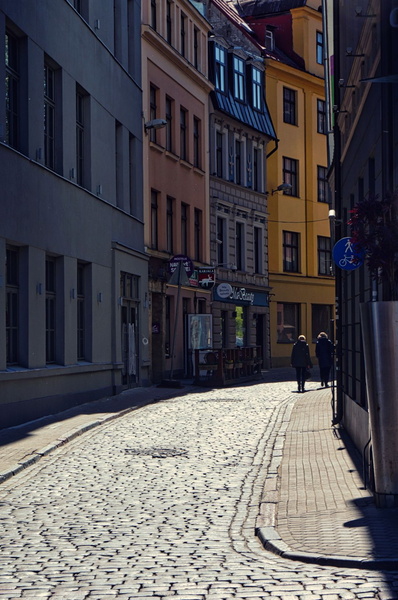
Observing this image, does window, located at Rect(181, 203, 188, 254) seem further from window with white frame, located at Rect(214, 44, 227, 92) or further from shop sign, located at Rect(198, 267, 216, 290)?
window with white frame, located at Rect(214, 44, 227, 92)

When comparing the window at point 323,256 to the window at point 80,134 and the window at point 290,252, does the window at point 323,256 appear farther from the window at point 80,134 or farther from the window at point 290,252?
the window at point 80,134

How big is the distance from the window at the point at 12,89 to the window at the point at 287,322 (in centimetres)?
3305

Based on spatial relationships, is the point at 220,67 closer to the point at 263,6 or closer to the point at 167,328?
the point at 263,6

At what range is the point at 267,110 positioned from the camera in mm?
50562

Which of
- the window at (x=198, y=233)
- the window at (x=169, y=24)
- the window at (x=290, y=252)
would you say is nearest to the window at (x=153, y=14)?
the window at (x=169, y=24)

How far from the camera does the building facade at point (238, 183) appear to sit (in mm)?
43531

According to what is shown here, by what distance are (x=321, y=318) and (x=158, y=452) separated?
40421 mm

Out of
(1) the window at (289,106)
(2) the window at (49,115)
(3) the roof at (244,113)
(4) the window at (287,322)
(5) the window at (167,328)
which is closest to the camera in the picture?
(2) the window at (49,115)

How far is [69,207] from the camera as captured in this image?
22.6m

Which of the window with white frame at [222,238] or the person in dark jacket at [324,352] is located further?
the window with white frame at [222,238]

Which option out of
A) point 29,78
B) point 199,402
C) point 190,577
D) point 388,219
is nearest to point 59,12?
point 29,78

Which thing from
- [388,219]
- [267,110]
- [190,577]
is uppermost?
[267,110]

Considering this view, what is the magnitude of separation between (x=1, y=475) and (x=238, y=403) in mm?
13486

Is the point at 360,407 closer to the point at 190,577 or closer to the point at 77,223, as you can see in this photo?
the point at 190,577
